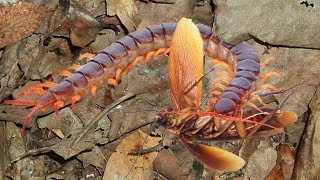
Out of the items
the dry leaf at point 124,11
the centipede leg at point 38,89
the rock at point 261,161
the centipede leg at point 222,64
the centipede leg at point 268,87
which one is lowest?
the rock at point 261,161

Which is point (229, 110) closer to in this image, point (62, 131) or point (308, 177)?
point (308, 177)

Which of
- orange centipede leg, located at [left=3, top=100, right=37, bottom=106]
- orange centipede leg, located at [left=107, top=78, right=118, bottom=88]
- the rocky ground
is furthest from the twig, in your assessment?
orange centipede leg, located at [left=3, top=100, right=37, bottom=106]

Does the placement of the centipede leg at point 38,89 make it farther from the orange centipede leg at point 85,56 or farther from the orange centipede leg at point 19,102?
the orange centipede leg at point 85,56

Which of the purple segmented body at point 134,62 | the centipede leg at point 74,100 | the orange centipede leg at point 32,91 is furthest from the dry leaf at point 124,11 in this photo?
the orange centipede leg at point 32,91

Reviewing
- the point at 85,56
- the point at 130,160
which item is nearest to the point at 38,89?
the point at 85,56

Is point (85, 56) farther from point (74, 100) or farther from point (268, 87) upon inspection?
point (268, 87)
